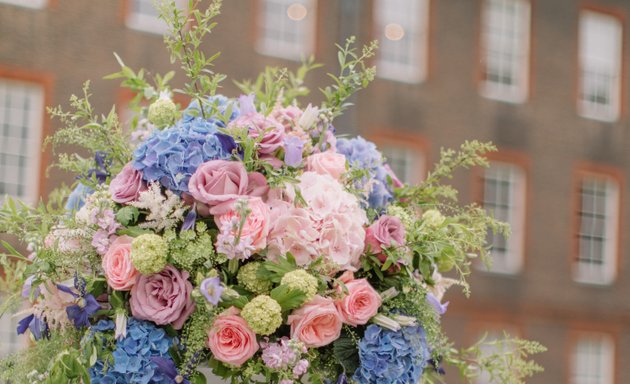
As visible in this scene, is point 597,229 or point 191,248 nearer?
point 191,248

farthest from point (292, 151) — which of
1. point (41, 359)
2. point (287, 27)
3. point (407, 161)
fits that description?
point (407, 161)

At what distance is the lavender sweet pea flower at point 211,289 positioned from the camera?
2.05m

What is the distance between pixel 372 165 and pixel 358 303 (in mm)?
423

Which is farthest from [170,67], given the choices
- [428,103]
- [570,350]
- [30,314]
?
[30,314]

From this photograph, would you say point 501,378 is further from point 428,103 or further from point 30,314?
point 428,103

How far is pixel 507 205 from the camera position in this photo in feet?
56.7

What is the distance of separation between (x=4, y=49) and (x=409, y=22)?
21.0ft

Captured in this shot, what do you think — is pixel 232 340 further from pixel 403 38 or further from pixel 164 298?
pixel 403 38

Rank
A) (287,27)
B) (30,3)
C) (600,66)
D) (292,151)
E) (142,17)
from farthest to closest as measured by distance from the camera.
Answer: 1. (600,66)
2. (287,27)
3. (142,17)
4. (30,3)
5. (292,151)

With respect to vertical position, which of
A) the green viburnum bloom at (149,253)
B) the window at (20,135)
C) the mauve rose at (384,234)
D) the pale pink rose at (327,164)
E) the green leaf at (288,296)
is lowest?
the green leaf at (288,296)

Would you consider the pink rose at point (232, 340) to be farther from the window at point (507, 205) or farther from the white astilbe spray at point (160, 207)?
the window at point (507, 205)

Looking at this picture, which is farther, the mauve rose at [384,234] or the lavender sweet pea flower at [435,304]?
the lavender sweet pea flower at [435,304]

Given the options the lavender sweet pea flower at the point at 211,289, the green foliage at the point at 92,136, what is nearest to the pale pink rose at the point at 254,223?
the lavender sweet pea flower at the point at 211,289

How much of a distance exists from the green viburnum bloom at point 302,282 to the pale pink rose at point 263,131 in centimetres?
29
